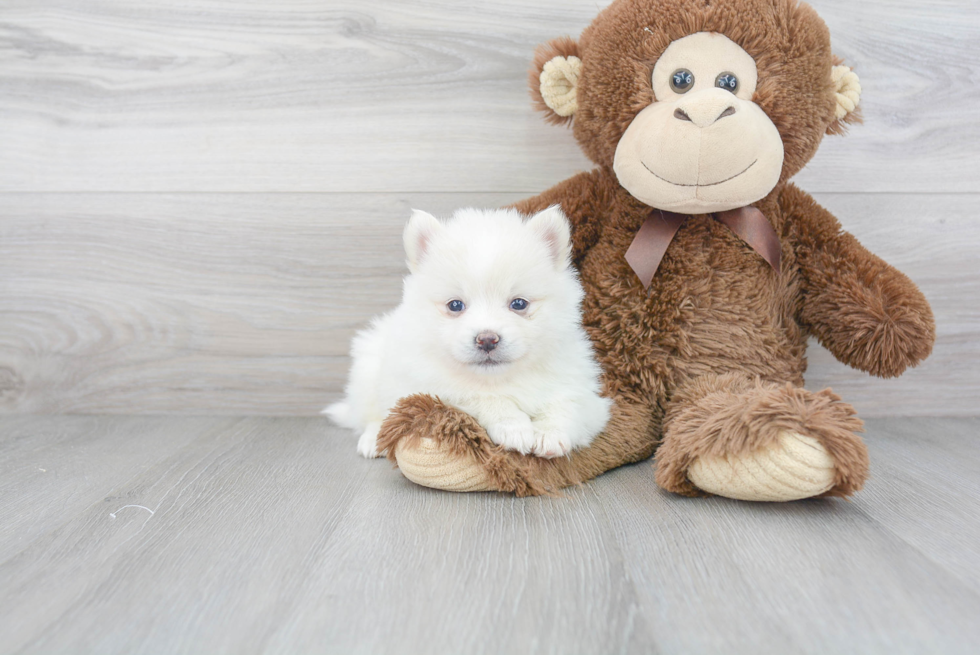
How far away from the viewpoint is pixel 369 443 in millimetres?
1160

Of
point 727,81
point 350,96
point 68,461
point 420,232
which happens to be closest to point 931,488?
point 727,81

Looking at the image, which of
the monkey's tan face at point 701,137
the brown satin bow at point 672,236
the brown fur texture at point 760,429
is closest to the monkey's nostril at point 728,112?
the monkey's tan face at point 701,137

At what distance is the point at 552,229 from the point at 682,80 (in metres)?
0.29

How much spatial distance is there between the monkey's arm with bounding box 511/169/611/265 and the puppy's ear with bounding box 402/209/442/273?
210 mm

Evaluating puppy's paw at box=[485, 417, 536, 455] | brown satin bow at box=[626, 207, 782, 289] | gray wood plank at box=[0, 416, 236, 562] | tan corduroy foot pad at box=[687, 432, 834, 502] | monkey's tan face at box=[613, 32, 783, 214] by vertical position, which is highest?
monkey's tan face at box=[613, 32, 783, 214]

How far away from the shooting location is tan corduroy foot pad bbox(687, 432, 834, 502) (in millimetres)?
820

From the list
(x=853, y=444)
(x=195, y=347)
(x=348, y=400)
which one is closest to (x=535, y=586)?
(x=853, y=444)

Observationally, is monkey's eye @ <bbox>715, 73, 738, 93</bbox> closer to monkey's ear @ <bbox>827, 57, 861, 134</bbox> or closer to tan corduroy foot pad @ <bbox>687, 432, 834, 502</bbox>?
monkey's ear @ <bbox>827, 57, 861, 134</bbox>

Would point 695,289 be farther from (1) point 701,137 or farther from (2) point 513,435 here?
(2) point 513,435

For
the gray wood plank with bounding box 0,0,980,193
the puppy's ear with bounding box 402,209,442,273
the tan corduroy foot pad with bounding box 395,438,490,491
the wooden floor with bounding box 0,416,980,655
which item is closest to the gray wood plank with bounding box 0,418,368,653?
the wooden floor with bounding box 0,416,980,655

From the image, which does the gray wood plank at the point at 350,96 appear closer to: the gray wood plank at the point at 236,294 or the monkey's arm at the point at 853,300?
the gray wood plank at the point at 236,294

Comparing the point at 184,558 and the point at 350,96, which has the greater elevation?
the point at 350,96

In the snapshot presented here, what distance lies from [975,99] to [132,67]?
1.66 meters

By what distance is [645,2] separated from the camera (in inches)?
39.9
